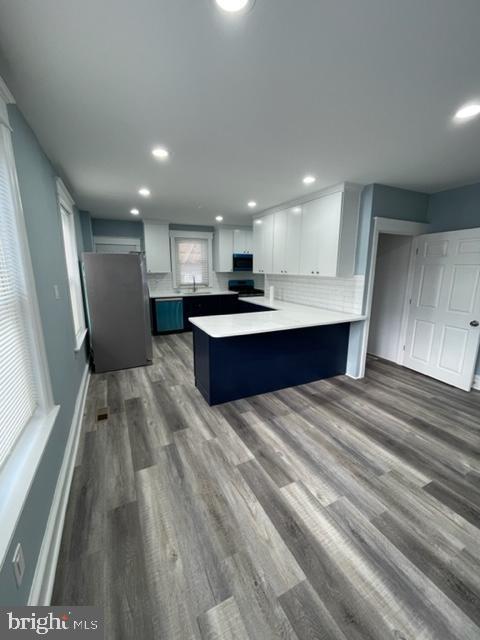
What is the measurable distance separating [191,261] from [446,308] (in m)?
5.03

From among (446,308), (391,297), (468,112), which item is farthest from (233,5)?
(391,297)

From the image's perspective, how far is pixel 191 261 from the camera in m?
6.27

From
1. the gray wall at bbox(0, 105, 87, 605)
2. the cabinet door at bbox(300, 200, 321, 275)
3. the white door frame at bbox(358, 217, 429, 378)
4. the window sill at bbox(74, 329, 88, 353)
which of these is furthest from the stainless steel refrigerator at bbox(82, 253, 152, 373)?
the white door frame at bbox(358, 217, 429, 378)

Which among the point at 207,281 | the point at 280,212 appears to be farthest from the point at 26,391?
the point at 207,281

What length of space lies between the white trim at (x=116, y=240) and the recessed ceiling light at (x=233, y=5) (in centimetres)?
523

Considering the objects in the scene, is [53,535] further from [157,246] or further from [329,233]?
[157,246]

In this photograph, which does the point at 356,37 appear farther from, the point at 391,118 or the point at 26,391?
the point at 26,391

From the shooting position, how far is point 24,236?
144 cm

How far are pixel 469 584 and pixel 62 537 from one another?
216cm

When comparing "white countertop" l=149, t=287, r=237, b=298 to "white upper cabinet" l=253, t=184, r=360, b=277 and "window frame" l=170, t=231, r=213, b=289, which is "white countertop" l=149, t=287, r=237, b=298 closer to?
"window frame" l=170, t=231, r=213, b=289

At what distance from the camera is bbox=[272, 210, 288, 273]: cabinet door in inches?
163

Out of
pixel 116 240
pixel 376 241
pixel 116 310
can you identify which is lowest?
pixel 116 310

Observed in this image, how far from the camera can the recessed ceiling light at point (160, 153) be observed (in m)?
2.20

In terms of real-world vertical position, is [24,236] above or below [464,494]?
above
